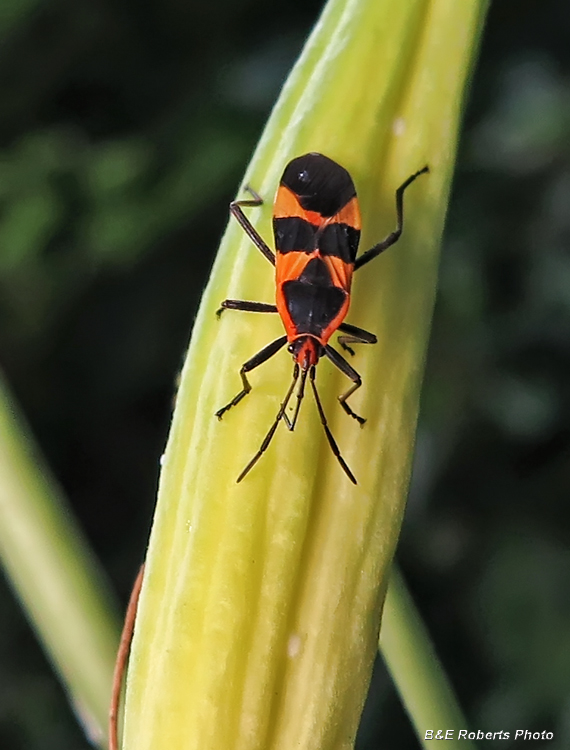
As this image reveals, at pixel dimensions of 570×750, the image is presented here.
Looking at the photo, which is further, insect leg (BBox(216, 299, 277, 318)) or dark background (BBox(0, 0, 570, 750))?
dark background (BBox(0, 0, 570, 750))

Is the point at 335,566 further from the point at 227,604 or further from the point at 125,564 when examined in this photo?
the point at 125,564

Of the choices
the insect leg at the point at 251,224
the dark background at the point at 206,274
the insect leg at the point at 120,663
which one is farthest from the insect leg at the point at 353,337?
the dark background at the point at 206,274

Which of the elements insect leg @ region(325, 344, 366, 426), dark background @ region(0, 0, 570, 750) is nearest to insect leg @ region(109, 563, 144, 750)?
insect leg @ region(325, 344, 366, 426)

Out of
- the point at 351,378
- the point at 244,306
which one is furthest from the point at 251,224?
the point at 351,378

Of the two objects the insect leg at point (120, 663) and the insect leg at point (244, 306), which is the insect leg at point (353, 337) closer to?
the insect leg at point (244, 306)

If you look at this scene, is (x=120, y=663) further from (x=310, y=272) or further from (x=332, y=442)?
(x=310, y=272)

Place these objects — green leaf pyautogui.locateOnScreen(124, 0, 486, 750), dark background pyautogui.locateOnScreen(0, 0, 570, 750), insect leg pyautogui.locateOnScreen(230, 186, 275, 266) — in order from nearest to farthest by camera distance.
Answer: green leaf pyautogui.locateOnScreen(124, 0, 486, 750)
insect leg pyautogui.locateOnScreen(230, 186, 275, 266)
dark background pyautogui.locateOnScreen(0, 0, 570, 750)

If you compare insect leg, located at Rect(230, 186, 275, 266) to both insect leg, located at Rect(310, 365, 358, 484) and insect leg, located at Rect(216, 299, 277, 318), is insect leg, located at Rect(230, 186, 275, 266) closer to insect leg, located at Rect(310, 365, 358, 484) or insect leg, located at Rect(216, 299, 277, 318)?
insect leg, located at Rect(216, 299, 277, 318)

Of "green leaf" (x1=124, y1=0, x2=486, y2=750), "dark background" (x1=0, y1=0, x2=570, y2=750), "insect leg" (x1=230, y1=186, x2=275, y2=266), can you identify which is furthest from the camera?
"dark background" (x1=0, y1=0, x2=570, y2=750)
